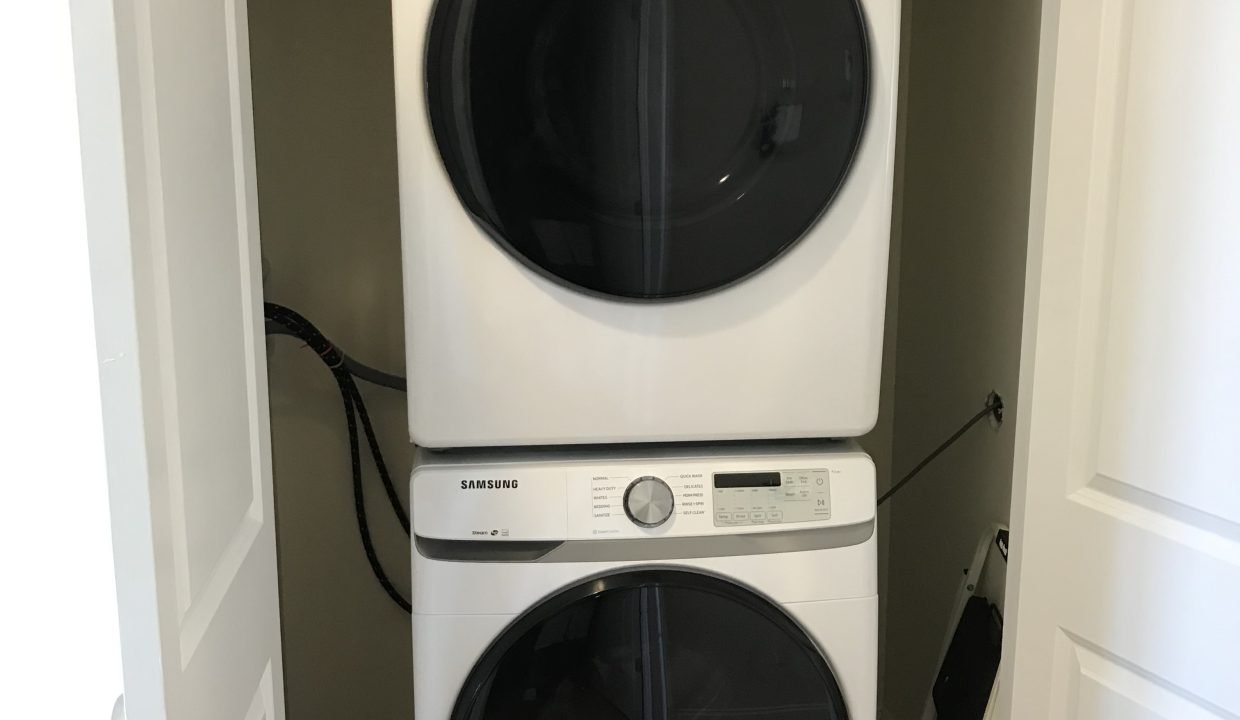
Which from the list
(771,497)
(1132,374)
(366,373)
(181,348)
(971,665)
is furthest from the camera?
(366,373)

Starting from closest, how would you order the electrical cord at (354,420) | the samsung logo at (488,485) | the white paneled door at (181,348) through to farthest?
the white paneled door at (181,348), the samsung logo at (488,485), the electrical cord at (354,420)

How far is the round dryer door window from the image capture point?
1042mm

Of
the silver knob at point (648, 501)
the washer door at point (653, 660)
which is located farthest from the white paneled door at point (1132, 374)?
the silver knob at point (648, 501)

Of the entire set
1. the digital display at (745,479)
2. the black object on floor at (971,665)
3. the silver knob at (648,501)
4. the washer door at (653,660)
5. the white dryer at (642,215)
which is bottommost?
the black object on floor at (971,665)

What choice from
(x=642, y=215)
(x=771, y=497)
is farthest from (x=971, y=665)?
(x=642, y=215)

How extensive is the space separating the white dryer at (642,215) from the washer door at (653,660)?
0.20 meters

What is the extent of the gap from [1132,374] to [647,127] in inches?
24.3

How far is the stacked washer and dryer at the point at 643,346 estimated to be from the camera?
1057 mm

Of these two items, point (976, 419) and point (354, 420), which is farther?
point (354, 420)

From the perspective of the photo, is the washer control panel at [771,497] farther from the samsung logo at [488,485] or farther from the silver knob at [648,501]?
the samsung logo at [488,485]

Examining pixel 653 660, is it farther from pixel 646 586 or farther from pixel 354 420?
pixel 354 420

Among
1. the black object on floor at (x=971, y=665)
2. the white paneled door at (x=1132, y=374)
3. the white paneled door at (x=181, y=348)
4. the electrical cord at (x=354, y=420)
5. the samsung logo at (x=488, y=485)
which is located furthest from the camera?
the electrical cord at (x=354, y=420)

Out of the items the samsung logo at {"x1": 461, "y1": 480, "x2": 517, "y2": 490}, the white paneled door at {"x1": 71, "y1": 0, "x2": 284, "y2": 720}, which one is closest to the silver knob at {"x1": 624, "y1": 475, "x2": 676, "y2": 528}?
the samsung logo at {"x1": 461, "y1": 480, "x2": 517, "y2": 490}

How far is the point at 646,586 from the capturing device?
44.8 inches
